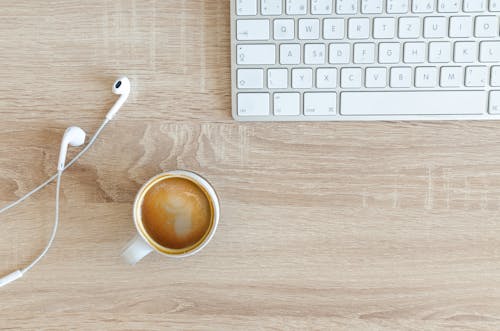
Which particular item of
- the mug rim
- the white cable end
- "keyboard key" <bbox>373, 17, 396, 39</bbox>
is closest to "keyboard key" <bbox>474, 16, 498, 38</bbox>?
"keyboard key" <bbox>373, 17, 396, 39</bbox>

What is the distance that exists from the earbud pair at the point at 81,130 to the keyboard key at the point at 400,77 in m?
0.34

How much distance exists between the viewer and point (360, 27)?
620 millimetres

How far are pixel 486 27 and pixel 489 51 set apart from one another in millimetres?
29

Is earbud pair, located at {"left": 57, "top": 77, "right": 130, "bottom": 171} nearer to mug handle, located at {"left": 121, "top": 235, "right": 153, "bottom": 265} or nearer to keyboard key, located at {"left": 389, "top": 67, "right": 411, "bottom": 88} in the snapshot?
mug handle, located at {"left": 121, "top": 235, "right": 153, "bottom": 265}

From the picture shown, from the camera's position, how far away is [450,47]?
62 cm

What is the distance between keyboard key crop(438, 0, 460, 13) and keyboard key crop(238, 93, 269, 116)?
24cm

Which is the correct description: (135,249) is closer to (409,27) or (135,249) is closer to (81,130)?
(81,130)

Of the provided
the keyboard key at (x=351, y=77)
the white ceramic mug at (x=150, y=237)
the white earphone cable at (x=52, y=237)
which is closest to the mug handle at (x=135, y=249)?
the white ceramic mug at (x=150, y=237)

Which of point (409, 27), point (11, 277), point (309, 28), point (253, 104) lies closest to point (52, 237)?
point (11, 277)

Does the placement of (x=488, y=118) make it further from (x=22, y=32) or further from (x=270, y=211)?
(x=22, y=32)

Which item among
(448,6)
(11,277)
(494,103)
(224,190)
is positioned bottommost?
(11,277)

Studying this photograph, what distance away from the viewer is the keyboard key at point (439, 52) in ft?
2.03

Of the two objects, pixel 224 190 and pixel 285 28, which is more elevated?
pixel 285 28

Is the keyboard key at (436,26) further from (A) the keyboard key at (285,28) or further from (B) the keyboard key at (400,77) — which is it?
(A) the keyboard key at (285,28)
